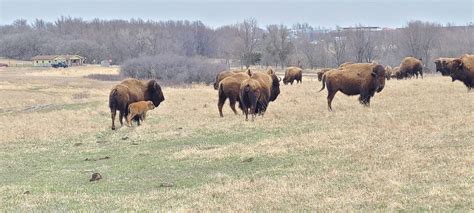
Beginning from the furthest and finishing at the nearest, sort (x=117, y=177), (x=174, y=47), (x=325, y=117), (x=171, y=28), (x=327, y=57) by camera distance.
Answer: (x=171, y=28)
(x=174, y=47)
(x=327, y=57)
(x=325, y=117)
(x=117, y=177)

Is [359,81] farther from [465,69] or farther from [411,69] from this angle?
[411,69]

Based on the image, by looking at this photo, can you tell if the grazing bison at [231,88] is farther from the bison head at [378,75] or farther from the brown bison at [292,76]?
the brown bison at [292,76]

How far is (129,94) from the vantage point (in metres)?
23.2

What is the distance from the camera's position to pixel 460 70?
2589cm

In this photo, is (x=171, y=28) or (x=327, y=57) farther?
(x=171, y=28)

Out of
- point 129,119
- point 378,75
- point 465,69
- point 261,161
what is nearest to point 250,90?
point 129,119

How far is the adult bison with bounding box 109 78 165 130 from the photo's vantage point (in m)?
22.4

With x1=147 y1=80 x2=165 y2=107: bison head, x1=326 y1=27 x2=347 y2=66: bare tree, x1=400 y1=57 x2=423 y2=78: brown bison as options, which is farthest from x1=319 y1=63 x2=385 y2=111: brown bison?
x1=326 y1=27 x2=347 y2=66: bare tree

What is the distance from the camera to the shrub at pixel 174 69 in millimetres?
76125

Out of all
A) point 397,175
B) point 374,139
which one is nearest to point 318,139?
point 374,139

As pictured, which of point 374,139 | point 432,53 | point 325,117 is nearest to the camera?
point 374,139

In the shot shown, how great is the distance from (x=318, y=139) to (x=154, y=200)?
5.87 m

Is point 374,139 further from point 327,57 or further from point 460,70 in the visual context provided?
point 327,57

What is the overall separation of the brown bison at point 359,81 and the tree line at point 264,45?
7737cm
